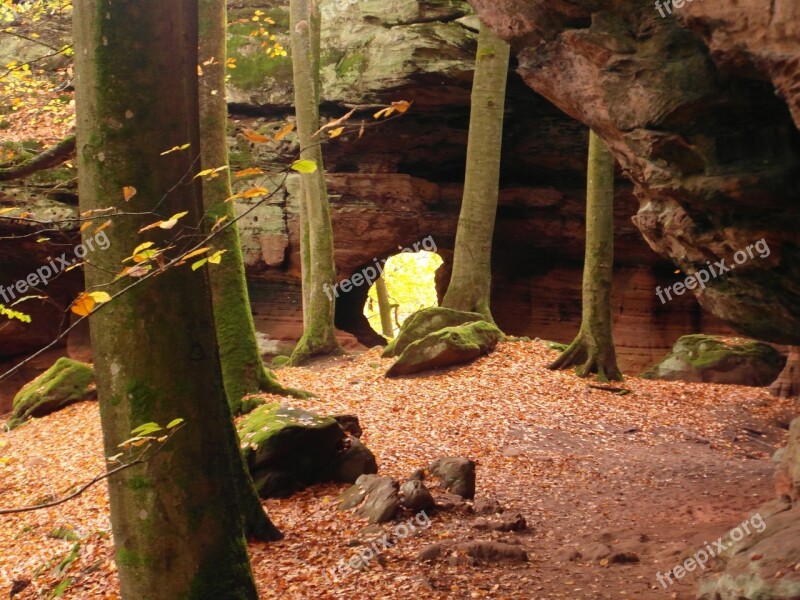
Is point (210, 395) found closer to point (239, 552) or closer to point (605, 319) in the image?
point (239, 552)

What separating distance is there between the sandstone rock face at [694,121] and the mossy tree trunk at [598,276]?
21.1ft

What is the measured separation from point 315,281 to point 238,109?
872 cm

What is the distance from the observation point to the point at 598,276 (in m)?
13.3

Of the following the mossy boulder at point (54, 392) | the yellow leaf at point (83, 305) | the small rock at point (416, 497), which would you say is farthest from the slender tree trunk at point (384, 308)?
the yellow leaf at point (83, 305)

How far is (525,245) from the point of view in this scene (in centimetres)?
2403

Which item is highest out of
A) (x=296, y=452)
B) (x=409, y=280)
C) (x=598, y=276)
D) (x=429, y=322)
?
(x=598, y=276)

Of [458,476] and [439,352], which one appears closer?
[458,476]

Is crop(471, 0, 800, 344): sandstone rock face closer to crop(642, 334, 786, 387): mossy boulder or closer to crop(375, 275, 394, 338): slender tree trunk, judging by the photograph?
crop(642, 334, 786, 387): mossy boulder

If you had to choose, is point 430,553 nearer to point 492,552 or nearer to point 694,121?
point 492,552

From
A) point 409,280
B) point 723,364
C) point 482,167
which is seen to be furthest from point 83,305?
point 409,280

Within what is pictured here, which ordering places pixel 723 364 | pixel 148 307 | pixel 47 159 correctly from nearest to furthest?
pixel 148 307 < pixel 47 159 < pixel 723 364

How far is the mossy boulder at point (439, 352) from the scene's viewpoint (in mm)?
13109

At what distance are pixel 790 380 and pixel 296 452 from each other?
9.18m

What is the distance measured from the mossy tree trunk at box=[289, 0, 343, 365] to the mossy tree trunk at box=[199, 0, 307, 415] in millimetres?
4461
